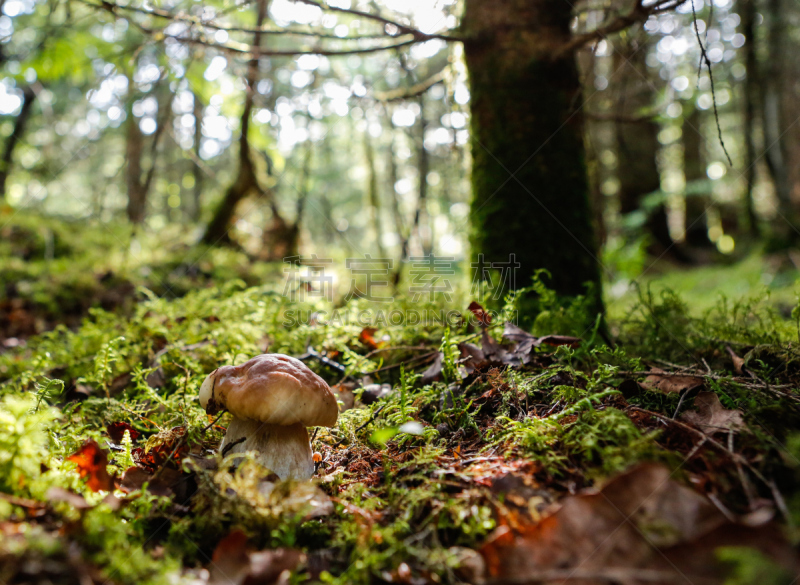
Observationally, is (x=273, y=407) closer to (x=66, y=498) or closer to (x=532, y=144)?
(x=66, y=498)

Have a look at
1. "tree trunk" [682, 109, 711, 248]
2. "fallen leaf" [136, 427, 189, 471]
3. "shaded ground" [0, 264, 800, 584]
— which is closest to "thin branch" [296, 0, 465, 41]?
"shaded ground" [0, 264, 800, 584]

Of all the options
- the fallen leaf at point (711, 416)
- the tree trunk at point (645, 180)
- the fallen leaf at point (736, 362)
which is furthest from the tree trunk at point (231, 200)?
the tree trunk at point (645, 180)

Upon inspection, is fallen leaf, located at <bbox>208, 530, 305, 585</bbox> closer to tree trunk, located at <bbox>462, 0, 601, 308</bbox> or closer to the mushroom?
the mushroom

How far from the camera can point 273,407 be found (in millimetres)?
1763

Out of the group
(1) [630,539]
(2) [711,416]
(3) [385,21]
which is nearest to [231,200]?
(3) [385,21]

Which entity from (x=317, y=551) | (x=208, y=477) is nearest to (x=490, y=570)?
(x=317, y=551)

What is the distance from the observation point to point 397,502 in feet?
5.11

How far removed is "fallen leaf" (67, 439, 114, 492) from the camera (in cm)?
159

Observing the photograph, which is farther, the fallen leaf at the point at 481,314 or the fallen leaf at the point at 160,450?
the fallen leaf at the point at 481,314

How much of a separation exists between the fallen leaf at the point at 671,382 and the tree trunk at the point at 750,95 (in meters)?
10.4

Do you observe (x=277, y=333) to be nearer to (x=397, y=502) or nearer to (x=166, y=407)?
(x=166, y=407)

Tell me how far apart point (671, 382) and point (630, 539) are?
115cm

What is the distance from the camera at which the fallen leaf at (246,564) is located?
4.08ft

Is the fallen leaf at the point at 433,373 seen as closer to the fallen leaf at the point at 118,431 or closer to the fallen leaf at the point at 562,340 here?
the fallen leaf at the point at 562,340
